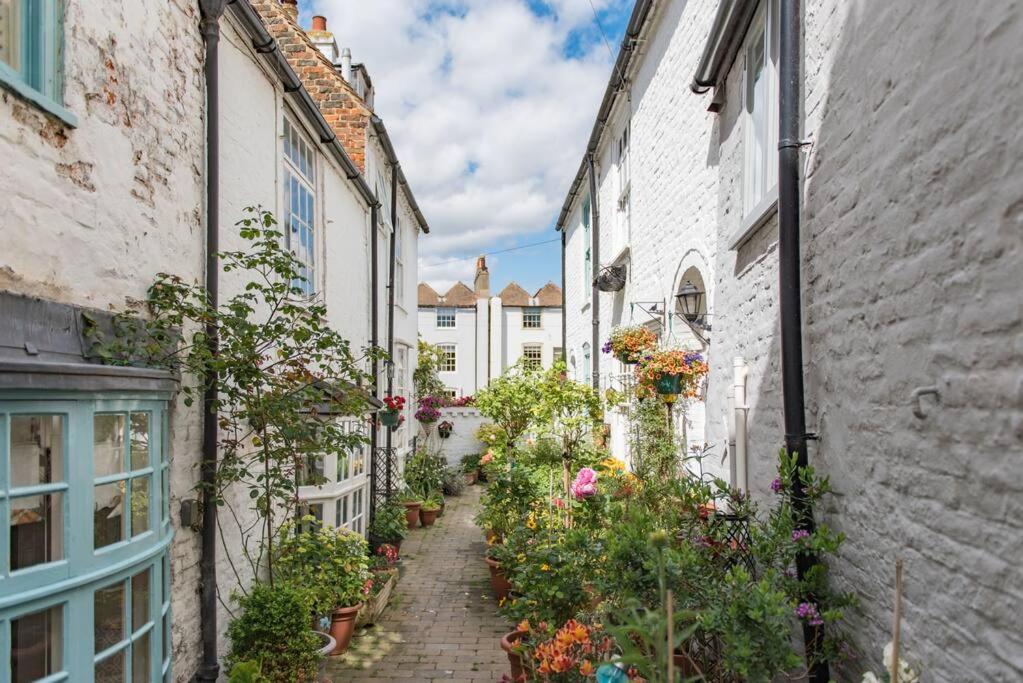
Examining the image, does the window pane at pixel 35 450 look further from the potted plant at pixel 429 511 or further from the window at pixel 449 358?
the window at pixel 449 358

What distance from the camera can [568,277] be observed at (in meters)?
19.9

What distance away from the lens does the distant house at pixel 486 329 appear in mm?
34094

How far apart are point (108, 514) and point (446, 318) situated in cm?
3133

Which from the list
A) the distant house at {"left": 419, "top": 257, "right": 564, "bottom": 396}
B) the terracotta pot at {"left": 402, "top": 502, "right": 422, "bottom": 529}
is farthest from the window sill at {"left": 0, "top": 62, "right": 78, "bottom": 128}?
the distant house at {"left": 419, "top": 257, "right": 564, "bottom": 396}

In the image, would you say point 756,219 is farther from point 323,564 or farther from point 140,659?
point 323,564

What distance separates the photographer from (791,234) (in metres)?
4.10

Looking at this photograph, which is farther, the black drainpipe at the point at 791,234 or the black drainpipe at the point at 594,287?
the black drainpipe at the point at 594,287

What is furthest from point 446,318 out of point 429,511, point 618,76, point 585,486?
point 585,486

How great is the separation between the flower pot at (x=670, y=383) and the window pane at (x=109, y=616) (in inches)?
197

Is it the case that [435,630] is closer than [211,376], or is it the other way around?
[211,376]

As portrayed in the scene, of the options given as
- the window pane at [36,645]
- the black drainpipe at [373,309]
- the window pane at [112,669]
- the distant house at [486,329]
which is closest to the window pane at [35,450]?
the window pane at [36,645]

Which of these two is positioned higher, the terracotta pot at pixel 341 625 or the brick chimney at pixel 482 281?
the brick chimney at pixel 482 281

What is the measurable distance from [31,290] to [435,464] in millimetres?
13984

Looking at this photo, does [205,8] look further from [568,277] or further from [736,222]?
[568,277]
